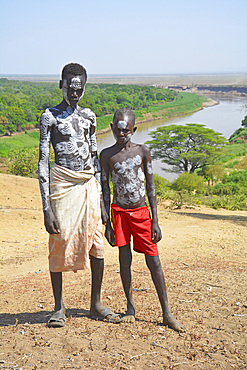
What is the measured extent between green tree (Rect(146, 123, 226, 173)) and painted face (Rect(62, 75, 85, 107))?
85.6 ft

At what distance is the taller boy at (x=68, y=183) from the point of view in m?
2.96

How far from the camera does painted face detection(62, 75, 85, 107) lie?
2975mm

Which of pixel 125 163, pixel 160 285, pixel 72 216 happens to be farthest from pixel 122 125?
pixel 160 285

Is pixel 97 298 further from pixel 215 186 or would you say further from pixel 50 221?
pixel 215 186

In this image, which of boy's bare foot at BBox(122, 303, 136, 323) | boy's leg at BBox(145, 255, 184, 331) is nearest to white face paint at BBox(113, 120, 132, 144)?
boy's leg at BBox(145, 255, 184, 331)

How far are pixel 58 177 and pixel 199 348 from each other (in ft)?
4.98

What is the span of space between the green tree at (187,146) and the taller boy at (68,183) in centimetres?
2609

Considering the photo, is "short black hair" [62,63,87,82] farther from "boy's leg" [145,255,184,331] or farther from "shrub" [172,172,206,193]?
"shrub" [172,172,206,193]

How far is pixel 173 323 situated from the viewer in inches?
119

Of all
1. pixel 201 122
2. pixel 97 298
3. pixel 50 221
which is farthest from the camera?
pixel 201 122

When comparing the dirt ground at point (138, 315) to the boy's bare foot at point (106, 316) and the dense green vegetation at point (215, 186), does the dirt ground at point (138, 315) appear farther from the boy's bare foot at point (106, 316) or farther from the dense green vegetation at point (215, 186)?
the dense green vegetation at point (215, 186)

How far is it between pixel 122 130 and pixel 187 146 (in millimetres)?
28436

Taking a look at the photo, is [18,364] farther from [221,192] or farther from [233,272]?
[221,192]

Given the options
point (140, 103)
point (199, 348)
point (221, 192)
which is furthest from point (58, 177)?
point (140, 103)
